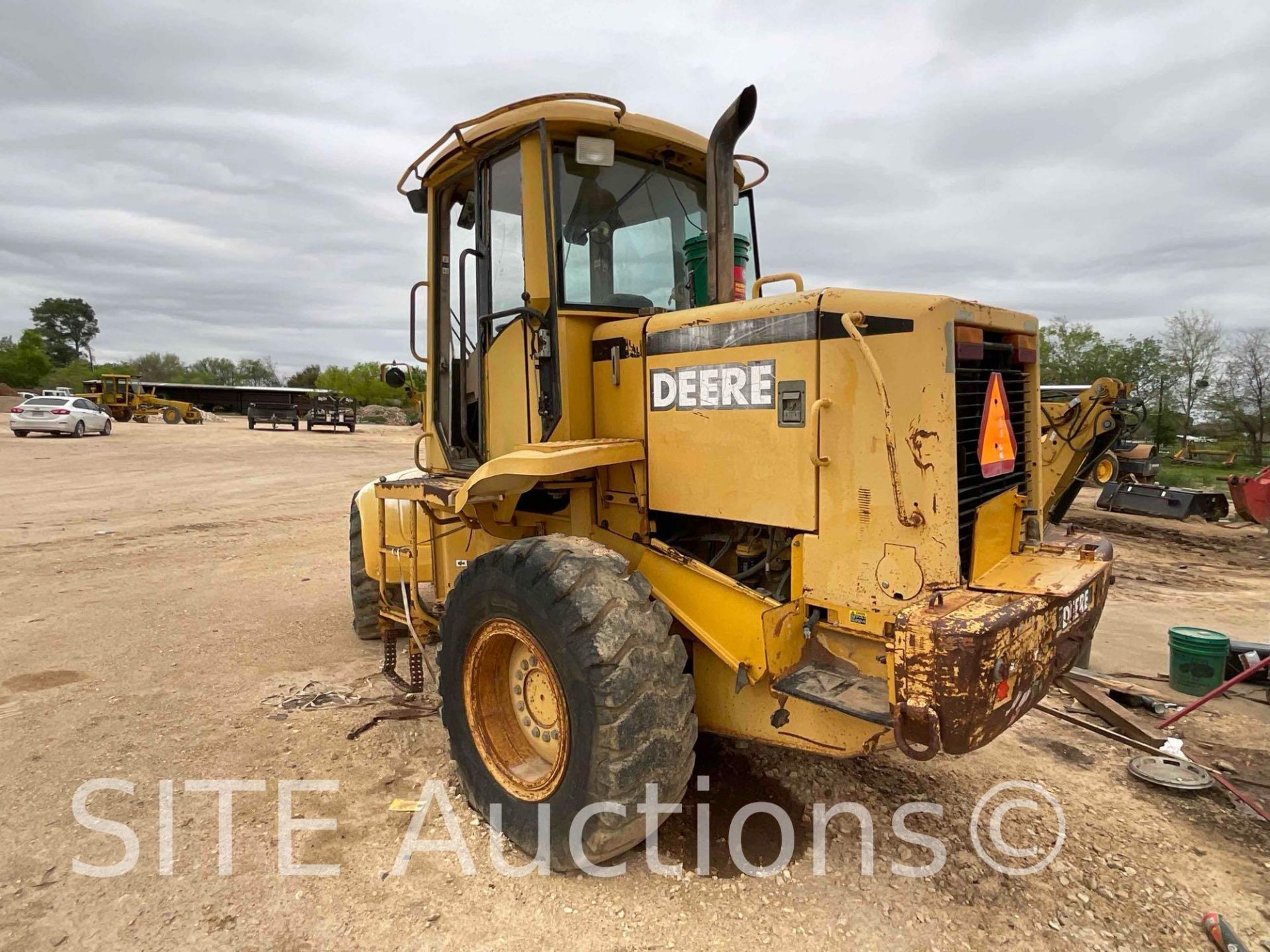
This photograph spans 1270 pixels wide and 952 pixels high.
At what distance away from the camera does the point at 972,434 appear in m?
2.92

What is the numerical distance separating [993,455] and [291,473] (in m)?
17.8

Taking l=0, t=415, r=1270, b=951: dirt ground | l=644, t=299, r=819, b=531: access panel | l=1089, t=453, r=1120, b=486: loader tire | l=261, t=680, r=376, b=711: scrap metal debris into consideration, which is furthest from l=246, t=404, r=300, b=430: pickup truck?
l=644, t=299, r=819, b=531: access panel

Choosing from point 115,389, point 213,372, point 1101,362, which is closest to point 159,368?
point 213,372

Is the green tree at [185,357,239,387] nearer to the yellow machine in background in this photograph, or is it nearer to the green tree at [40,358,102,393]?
the green tree at [40,358,102,393]

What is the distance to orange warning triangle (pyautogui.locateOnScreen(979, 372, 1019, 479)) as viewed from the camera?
9.70 ft

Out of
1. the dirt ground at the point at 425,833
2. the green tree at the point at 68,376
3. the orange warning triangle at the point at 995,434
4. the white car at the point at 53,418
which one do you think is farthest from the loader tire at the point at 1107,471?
the green tree at the point at 68,376

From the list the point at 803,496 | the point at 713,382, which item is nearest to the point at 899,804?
the point at 803,496

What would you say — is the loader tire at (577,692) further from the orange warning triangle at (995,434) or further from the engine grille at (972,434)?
the orange warning triangle at (995,434)

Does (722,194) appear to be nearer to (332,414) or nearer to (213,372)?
(332,414)

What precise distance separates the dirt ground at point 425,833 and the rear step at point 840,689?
0.81m

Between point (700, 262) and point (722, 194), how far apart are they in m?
0.52

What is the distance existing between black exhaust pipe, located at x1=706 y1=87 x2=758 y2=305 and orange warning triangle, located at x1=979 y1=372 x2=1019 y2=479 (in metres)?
1.31

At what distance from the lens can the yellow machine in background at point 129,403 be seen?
36.4 meters

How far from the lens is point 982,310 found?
2918 mm
